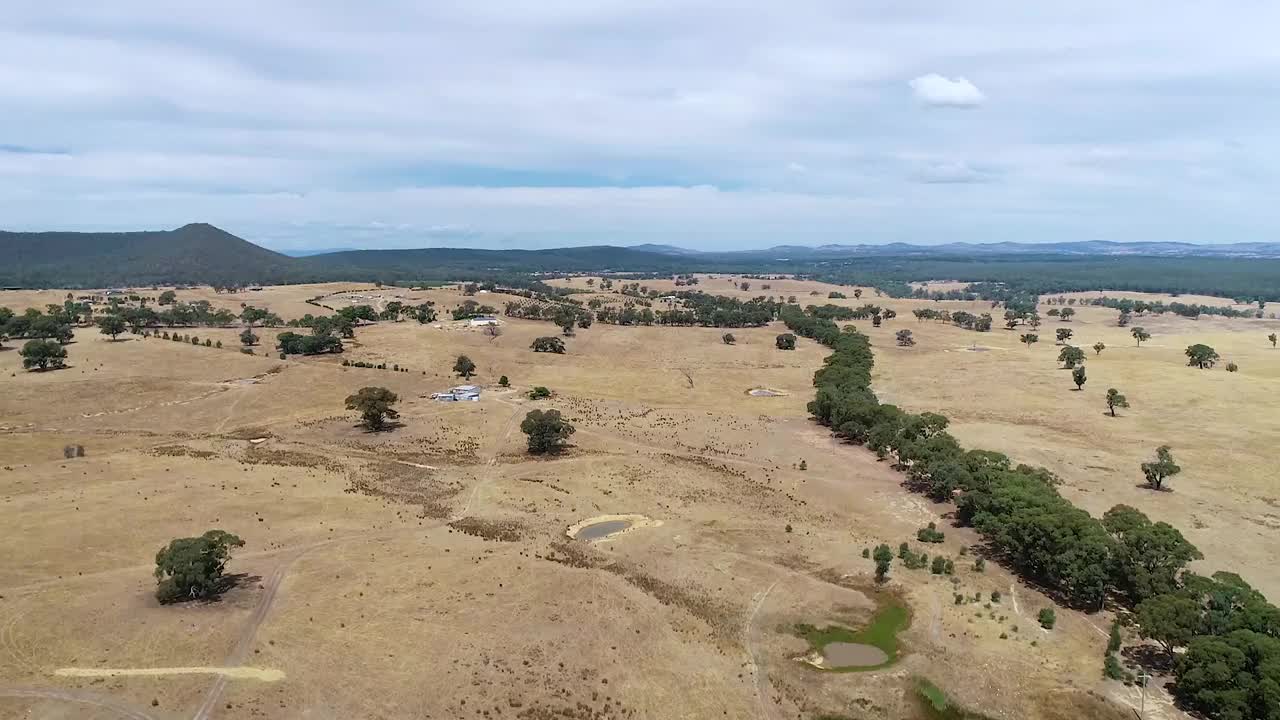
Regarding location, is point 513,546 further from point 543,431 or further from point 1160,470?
point 1160,470

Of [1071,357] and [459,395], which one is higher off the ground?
[1071,357]

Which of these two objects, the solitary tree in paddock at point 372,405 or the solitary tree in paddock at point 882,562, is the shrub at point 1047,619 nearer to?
the solitary tree in paddock at point 882,562

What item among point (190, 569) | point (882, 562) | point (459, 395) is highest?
point (459, 395)

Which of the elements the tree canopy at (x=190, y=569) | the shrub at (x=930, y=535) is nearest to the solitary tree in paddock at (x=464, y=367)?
the tree canopy at (x=190, y=569)

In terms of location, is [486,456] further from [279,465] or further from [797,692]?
[797,692]

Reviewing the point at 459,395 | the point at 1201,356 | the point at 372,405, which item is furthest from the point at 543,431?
the point at 1201,356

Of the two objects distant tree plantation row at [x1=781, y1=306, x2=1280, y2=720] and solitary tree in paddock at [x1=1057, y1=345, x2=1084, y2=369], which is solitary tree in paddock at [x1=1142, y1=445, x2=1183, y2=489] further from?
solitary tree in paddock at [x1=1057, y1=345, x2=1084, y2=369]

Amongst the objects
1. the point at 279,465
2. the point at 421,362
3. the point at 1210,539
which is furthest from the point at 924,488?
the point at 421,362
